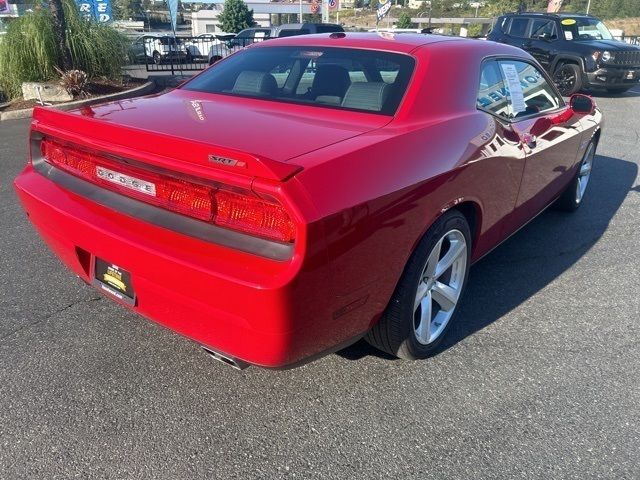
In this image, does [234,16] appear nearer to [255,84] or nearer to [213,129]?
[255,84]

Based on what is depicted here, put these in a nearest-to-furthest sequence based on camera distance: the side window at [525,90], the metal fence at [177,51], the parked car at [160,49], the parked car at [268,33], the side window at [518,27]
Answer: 1. the side window at [525,90]
2. the side window at [518,27]
3. the metal fence at [177,51]
4. the parked car at [160,49]
5. the parked car at [268,33]

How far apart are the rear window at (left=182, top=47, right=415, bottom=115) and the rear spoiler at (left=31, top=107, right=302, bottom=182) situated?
1014 millimetres

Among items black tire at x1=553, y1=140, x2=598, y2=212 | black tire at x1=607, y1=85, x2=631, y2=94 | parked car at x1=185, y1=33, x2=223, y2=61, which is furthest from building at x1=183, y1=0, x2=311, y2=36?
black tire at x1=553, y1=140, x2=598, y2=212

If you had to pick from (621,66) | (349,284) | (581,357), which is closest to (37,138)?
(349,284)

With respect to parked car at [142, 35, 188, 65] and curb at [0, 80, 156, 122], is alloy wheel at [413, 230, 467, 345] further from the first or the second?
parked car at [142, 35, 188, 65]

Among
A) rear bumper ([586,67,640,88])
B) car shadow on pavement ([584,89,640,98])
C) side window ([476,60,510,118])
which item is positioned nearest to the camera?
side window ([476,60,510,118])

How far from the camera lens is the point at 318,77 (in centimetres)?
313

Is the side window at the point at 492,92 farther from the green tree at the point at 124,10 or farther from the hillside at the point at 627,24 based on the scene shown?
the hillside at the point at 627,24

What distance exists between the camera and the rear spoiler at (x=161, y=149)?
6.13 feet

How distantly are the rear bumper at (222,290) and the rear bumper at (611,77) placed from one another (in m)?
12.7

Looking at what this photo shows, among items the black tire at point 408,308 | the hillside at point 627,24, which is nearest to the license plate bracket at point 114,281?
the black tire at point 408,308

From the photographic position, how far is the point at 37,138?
2.83 m

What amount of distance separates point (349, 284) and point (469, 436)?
0.89 meters

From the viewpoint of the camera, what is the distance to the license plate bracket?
2.29 metres
